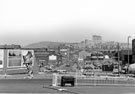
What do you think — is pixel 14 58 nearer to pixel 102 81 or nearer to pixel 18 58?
pixel 18 58

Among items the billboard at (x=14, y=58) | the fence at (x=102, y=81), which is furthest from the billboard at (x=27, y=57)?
the fence at (x=102, y=81)

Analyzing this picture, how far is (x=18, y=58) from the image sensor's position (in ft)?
206

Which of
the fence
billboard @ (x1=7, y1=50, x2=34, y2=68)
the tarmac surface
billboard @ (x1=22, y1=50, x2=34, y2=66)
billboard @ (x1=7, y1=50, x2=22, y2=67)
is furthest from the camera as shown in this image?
billboard @ (x1=22, y1=50, x2=34, y2=66)

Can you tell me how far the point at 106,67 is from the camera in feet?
366

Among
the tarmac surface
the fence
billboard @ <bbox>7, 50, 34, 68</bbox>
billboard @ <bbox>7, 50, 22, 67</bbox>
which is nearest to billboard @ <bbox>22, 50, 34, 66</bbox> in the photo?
billboard @ <bbox>7, 50, 34, 68</bbox>

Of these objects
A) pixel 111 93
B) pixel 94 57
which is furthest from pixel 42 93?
pixel 94 57

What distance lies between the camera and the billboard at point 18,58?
2421 inches

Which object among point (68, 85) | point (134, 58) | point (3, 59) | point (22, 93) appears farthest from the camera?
point (134, 58)

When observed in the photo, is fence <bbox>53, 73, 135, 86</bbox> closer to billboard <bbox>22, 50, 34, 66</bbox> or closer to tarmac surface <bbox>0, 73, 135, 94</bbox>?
tarmac surface <bbox>0, 73, 135, 94</bbox>

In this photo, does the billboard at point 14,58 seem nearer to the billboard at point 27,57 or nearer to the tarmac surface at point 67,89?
the billboard at point 27,57

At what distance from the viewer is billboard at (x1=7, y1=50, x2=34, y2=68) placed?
6149 cm

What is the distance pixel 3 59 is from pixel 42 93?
38999 millimetres

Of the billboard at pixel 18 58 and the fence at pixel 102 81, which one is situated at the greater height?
the billboard at pixel 18 58

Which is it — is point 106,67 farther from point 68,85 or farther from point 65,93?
point 65,93
